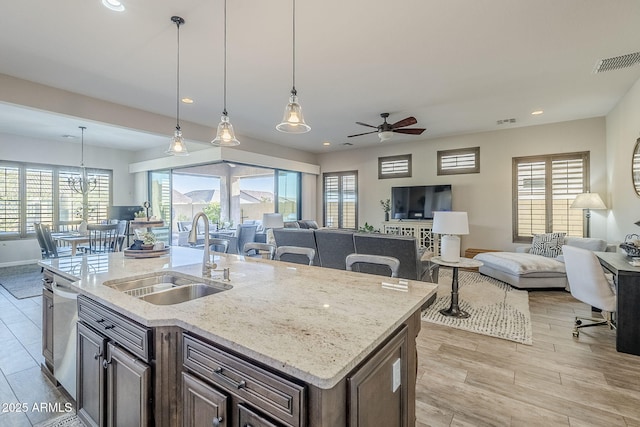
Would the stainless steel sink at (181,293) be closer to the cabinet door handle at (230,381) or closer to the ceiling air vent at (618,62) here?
the cabinet door handle at (230,381)

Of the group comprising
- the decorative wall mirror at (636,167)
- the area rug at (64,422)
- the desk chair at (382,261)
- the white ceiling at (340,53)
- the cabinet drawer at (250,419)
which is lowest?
the area rug at (64,422)

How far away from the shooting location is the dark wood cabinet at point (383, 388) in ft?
3.19

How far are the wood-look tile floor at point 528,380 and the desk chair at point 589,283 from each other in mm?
324

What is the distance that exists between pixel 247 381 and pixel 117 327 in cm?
90

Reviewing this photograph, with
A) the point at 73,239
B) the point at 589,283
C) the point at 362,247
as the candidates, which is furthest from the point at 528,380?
the point at 73,239

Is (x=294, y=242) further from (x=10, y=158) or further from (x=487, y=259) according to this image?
(x=10, y=158)

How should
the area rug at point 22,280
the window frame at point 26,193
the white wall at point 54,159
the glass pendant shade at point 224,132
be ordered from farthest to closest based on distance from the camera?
the window frame at point 26,193 → the white wall at point 54,159 → the area rug at point 22,280 → the glass pendant shade at point 224,132

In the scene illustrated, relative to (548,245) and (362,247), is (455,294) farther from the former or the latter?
(548,245)

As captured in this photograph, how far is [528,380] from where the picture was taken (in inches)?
89.7

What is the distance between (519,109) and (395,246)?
3668mm

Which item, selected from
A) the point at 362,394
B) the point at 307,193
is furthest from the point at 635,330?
the point at 307,193

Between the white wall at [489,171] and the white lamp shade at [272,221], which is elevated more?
the white wall at [489,171]

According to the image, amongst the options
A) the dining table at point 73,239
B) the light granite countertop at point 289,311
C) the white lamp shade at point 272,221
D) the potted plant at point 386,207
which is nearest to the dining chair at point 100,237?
the dining table at point 73,239

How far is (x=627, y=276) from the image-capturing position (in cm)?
267
